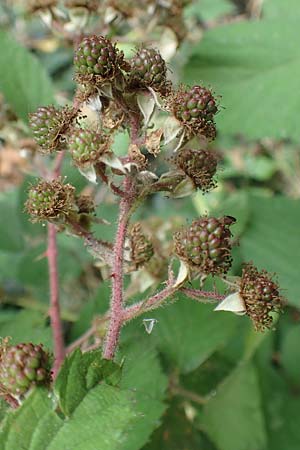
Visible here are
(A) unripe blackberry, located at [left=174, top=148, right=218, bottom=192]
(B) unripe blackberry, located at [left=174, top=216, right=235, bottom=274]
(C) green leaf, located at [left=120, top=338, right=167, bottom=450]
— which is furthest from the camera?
(C) green leaf, located at [left=120, top=338, right=167, bottom=450]

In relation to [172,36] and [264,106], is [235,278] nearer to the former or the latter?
[172,36]

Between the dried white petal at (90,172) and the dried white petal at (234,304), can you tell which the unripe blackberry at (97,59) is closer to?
the dried white petal at (90,172)

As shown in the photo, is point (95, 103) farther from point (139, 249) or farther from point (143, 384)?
point (143, 384)

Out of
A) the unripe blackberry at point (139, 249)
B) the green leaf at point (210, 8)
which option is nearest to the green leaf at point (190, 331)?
the unripe blackberry at point (139, 249)

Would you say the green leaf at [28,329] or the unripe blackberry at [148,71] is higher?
the unripe blackberry at [148,71]

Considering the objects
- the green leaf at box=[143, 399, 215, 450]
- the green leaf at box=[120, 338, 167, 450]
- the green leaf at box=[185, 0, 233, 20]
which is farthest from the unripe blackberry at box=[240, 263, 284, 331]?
the green leaf at box=[185, 0, 233, 20]

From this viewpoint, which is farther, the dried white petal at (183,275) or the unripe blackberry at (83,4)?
the unripe blackberry at (83,4)

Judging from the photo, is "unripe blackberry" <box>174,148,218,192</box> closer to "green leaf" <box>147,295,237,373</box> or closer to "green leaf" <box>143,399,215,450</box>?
"green leaf" <box>147,295,237,373</box>
